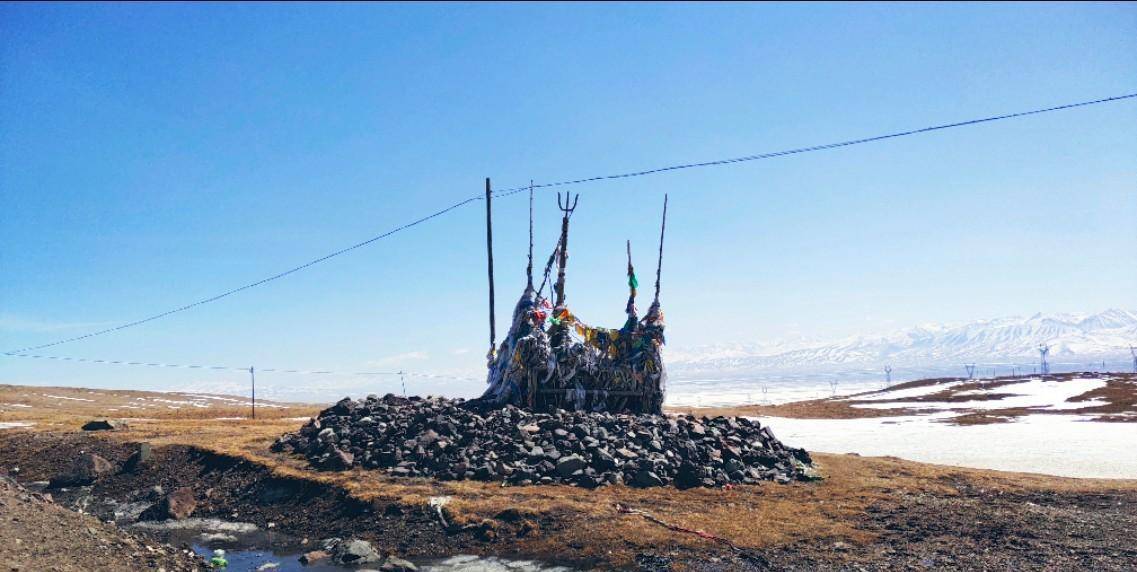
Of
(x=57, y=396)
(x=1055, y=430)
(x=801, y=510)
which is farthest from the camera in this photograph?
(x=57, y=396)

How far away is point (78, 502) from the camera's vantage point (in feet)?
63.6

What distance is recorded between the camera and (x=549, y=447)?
1923 centimetres

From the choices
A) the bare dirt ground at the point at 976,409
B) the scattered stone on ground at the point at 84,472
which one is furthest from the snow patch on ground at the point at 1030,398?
the scattered stone on ground at the point at 84,472

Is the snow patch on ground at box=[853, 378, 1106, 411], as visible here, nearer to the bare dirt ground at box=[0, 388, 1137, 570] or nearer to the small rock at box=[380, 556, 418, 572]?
the bare dirt ground at box=[0, 388, 1137, 570]

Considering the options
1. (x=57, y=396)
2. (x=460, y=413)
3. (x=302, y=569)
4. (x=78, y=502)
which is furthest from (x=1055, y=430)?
(x=57, y=396)

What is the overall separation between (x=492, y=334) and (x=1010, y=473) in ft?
57.2

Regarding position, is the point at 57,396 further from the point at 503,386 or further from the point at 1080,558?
the point at 1080,558

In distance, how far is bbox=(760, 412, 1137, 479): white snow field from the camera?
961 inches

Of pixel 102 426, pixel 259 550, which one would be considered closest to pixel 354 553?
pixel 259 550

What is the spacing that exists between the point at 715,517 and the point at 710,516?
0.35 feet

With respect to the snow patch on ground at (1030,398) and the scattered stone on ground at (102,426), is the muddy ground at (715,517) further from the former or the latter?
the snow patch on ground at (1030,398)

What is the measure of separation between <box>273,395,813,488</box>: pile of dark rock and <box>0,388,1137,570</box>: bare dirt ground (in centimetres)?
68

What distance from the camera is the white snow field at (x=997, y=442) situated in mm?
24422

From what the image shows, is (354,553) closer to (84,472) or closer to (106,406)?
(84,472)
